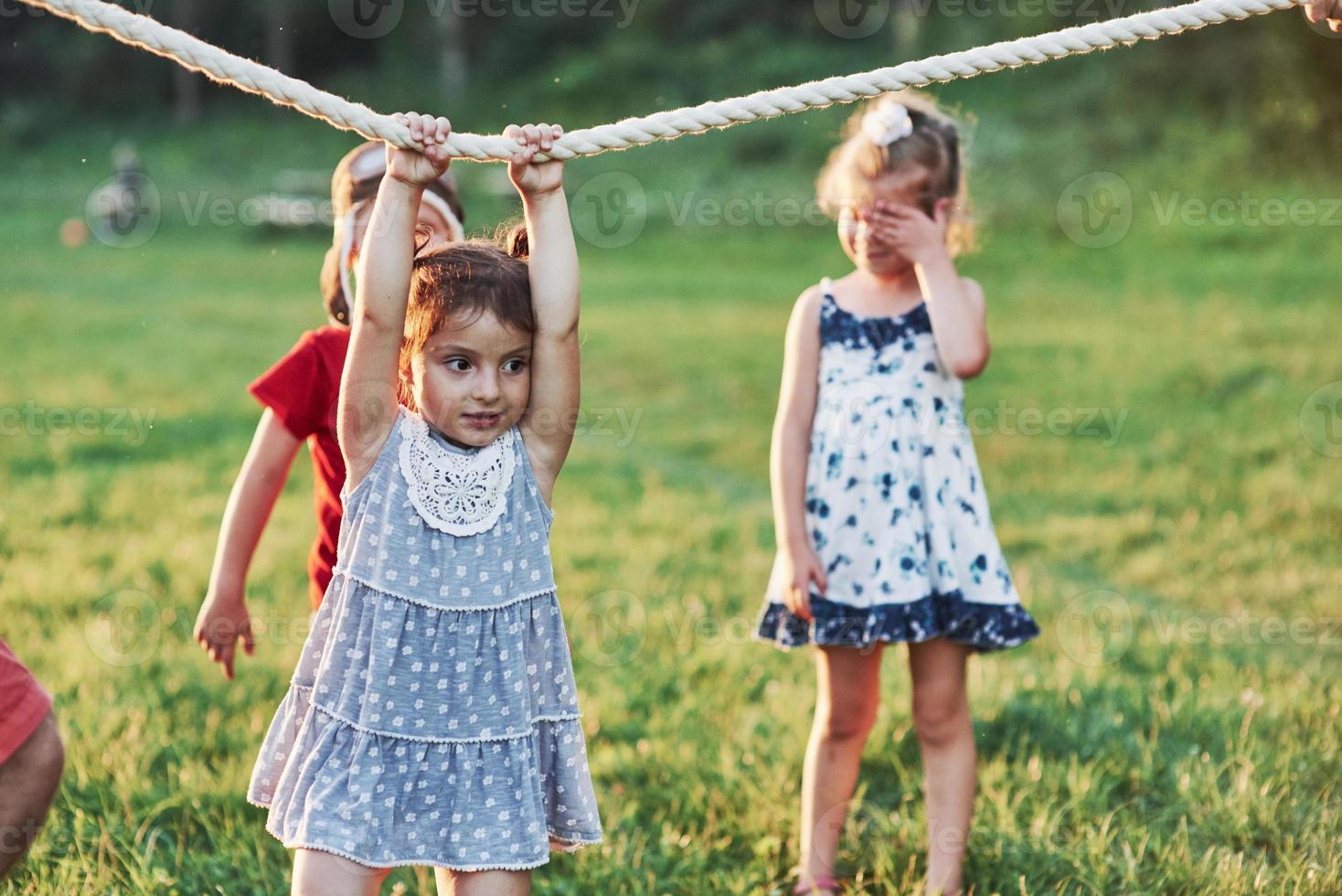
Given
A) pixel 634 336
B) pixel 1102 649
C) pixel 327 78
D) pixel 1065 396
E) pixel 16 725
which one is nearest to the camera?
pixel 16 725

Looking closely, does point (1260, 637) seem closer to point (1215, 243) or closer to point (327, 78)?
point (1215, 243)

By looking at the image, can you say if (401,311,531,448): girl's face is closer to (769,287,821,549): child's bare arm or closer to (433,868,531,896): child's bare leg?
(433,868,531,896): child's bare leg

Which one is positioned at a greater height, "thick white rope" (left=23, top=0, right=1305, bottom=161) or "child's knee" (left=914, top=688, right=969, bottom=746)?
"thick white rope" (left=23, top=0, right=1305, bottom=161)

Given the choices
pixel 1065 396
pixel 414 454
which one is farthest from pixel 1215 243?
pixel 414 454

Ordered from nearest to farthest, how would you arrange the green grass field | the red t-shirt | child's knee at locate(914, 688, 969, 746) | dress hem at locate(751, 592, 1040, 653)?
the red t-shirt, dress hem at locate(751, 592, 1040, 653), child's knee at locate(914, 688, 969, 746), the green grass field

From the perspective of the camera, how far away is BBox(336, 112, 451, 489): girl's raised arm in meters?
2.04

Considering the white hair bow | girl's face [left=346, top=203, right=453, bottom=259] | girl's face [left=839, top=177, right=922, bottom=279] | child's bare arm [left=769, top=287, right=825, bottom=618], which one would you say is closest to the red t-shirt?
girl's face [left=346, top=203, right=453, bottom=259]

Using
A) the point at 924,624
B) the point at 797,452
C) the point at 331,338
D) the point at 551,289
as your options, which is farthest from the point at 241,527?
the point at 924,624

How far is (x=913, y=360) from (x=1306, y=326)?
731 centimetres

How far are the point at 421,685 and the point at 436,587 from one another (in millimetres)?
154

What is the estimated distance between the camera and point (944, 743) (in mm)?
2986

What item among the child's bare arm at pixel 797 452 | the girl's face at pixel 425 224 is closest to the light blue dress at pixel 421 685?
the girl's face at pixel 425 224

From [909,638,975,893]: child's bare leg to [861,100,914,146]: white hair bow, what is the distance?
1097 mm

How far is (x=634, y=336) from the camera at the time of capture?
37.7 ft
